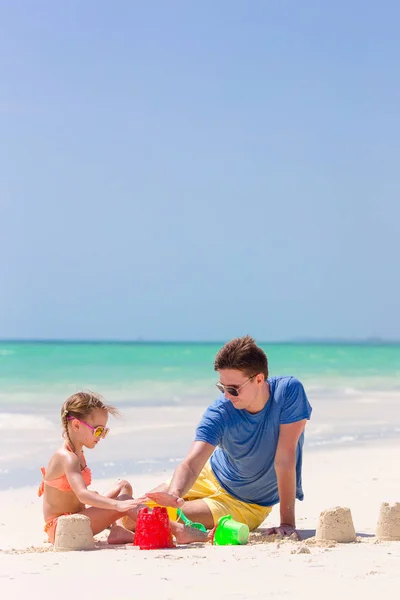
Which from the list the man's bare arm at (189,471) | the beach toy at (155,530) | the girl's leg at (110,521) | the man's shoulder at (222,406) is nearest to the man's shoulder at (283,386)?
the man's shoulder at (222,406)

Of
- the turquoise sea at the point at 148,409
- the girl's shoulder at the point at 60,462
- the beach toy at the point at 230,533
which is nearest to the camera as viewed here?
the beach toy at the point at 230,533

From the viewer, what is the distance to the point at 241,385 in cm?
521

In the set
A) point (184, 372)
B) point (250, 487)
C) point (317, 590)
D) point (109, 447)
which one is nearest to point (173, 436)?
point (109, 447)

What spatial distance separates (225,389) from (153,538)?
90cm

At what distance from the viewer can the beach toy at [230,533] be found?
5.10 metres

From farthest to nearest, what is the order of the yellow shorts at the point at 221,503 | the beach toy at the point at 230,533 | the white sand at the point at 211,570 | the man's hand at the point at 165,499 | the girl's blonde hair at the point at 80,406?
the yellow shorts at the point at 221,503 < the girl's blonde hair at the point at 80,406 < the beach toy at the point at 230,533 < the man's hand at the point at 165,499 < the white sand at the point at 211,570

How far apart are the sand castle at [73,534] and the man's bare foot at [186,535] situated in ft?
1.57

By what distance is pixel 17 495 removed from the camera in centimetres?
751

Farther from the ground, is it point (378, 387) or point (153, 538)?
point (378, 387)

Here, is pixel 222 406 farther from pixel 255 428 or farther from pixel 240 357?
pixel 240 357

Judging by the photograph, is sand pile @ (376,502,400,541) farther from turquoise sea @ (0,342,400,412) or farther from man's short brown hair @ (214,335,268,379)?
turquoise sea @ (0,342,400,412)

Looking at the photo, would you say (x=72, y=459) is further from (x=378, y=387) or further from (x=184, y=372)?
(x=184, y=372)

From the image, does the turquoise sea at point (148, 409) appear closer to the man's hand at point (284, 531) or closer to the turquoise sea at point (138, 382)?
the turquoise sea at point (138, 382)

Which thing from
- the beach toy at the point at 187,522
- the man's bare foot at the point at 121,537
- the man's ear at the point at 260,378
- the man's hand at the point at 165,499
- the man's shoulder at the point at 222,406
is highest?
the man's ear at the point at 260,378
